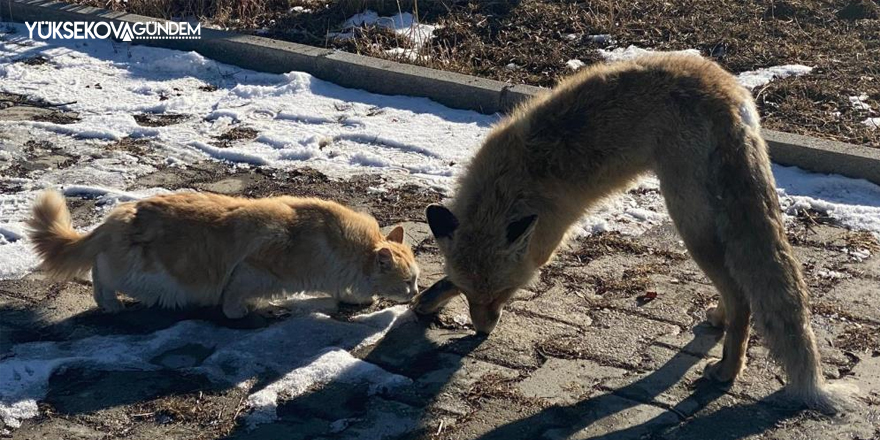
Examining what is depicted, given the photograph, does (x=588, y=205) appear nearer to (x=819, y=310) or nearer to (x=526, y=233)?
(x=526, y=233)

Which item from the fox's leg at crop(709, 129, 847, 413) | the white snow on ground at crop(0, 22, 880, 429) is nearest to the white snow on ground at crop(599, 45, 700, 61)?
the white snow on ground at crop(0, 22, 880, 429)

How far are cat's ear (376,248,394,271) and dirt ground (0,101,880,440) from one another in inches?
13.3

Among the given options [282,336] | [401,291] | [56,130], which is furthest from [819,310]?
[56,130]

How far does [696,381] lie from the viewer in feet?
16.4

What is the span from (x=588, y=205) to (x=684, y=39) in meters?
4.87

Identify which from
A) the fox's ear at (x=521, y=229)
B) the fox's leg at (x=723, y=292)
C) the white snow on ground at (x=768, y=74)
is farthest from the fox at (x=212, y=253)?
the white snow on ground at (x=768, y=74)

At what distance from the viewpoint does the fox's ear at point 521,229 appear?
5.11m

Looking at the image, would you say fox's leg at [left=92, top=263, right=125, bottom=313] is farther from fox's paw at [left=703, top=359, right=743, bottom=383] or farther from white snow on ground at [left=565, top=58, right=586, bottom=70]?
white snow on ground at [left=565, top=58, right=586, bottom=70]

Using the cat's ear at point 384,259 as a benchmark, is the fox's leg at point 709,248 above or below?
above

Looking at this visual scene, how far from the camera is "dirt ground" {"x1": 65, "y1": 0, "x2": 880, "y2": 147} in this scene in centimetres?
868

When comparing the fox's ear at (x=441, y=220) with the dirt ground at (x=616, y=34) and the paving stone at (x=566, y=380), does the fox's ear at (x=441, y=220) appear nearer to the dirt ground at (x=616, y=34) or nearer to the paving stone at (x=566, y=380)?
the paving stone at (x=566, y=380)

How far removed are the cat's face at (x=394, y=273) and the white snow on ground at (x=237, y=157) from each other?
117 mm

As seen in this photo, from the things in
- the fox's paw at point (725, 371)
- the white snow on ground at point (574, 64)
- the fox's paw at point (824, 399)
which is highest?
the white snow on ground at point (574, 64)

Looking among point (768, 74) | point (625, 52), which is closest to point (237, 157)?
point (625, 52)
